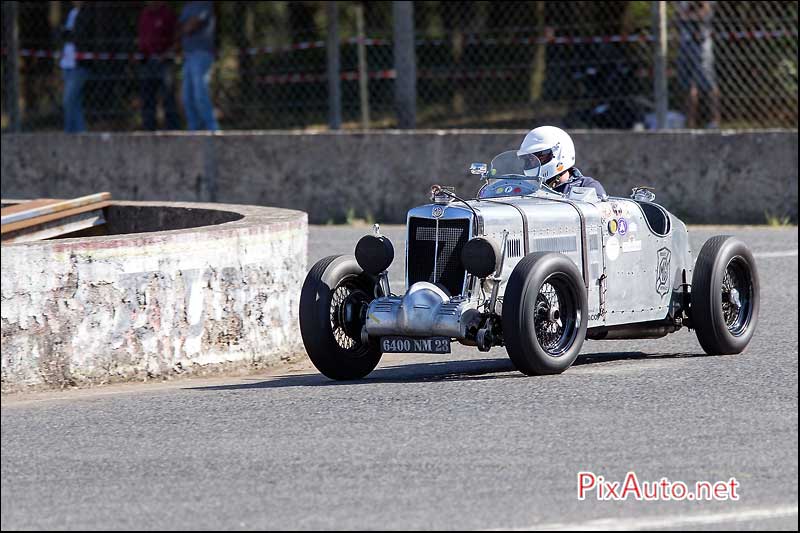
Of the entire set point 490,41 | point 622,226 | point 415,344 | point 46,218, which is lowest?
point 415,344

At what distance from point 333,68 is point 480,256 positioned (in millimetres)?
9577

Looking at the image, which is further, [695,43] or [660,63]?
[695,43]

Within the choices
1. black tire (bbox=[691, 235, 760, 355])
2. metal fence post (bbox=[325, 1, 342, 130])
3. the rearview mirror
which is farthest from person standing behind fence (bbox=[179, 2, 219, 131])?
black tire (bbox=[691, 235, 760, 355])

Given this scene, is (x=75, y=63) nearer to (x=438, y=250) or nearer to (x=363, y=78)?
(x=363, y=78)

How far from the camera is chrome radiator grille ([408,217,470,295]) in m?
8.13

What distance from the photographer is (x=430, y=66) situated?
1833 cm

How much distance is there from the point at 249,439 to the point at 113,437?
64 cm

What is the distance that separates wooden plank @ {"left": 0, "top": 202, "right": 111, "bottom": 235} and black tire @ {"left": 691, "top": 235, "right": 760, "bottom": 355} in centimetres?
418

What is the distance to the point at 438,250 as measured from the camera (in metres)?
8.19

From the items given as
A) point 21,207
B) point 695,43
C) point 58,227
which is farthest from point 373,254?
point 695,43

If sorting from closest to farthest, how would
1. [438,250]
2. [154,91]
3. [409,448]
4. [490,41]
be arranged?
[409,448], [438,250], [490,41], [154,91]

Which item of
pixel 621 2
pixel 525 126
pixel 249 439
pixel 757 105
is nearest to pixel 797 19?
pixel 757 105

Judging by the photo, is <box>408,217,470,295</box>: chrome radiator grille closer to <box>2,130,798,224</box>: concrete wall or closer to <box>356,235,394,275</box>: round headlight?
<box>356,235,394,275</box>: round headlight

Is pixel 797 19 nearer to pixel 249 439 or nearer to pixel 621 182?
pixel 621 182
